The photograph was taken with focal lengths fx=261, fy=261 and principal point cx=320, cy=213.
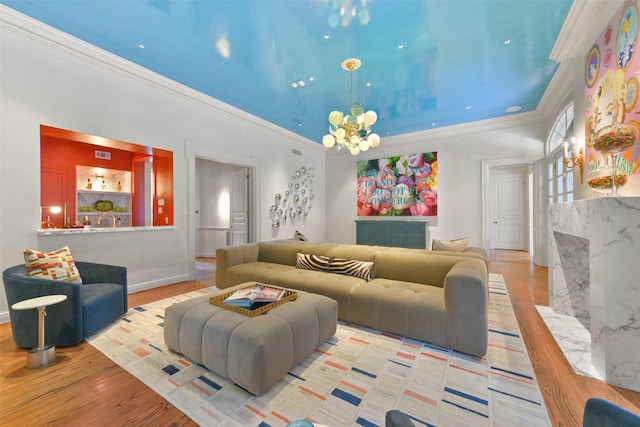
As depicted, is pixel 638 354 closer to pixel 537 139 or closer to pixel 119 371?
pixel 119 371

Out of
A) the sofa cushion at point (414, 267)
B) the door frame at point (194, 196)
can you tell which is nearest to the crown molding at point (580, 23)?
the sofa cushion at point (414, 267)

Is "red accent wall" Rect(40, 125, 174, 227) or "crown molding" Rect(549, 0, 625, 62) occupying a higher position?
"crown molding" Rect(549, 0, 625, 62)

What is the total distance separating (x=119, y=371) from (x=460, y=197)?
636 centimetres

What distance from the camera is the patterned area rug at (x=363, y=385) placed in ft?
4.63

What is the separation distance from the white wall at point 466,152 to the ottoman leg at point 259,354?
542 centimetres

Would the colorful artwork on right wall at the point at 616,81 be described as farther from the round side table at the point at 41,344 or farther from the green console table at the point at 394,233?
the round side table at the point at 41,344

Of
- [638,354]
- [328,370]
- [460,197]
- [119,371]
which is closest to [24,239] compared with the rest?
[119,371]

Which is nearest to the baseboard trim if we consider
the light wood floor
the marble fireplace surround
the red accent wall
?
the red accent wall

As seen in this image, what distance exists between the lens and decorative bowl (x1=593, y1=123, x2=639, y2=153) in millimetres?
1746

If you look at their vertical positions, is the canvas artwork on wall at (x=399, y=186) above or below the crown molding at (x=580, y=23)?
below

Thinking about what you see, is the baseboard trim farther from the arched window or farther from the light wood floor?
the arched window

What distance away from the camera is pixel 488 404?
1494 millimetres

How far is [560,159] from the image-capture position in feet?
14.5

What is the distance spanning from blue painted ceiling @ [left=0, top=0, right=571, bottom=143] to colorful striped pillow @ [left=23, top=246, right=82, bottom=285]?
2.37 metres
